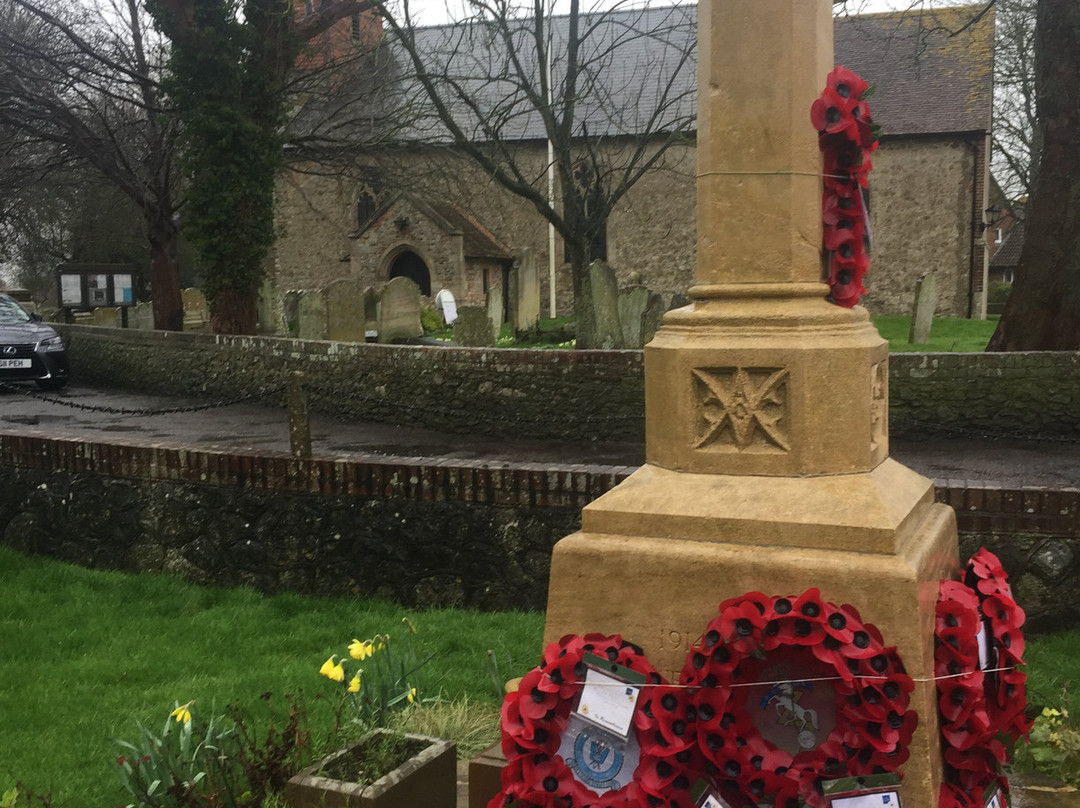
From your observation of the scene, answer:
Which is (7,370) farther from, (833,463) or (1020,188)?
(1020,188)

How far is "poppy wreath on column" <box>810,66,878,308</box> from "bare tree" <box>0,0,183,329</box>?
1484 cm

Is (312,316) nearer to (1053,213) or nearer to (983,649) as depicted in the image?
(1053,213)

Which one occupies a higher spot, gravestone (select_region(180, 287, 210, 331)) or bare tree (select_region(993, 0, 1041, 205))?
bare tree (select_region(993, 0, 1041, 205))

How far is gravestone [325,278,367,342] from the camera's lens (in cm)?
1462

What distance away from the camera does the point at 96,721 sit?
423cm

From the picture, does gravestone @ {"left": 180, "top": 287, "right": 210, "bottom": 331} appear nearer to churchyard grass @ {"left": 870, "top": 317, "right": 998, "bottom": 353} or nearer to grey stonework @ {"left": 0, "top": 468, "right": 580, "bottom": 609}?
churchyard grass @ {"left": 870, "top": 317, "right": 998, "bottom": 353}

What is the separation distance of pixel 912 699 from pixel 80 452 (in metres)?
→ 5.79

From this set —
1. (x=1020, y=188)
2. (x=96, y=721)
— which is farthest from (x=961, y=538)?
(x=1020, y=188)

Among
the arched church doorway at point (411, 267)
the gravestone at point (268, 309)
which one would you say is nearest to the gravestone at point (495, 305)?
the gravestone at point (268, 309)

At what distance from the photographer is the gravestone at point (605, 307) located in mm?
13438

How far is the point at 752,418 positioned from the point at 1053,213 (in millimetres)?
9554

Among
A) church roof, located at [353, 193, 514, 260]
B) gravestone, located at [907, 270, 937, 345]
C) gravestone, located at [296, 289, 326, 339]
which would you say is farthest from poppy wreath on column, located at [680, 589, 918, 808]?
church roof, located at [353, 193, 514, 260]

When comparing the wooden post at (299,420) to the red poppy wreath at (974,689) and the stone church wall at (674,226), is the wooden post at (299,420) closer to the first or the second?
the red poppy wreath at (974,689)

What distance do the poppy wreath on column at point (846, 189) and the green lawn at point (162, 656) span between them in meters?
1.94
